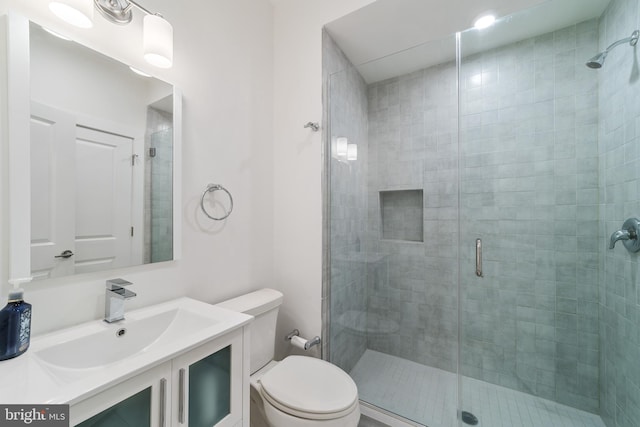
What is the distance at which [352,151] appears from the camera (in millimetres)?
1848

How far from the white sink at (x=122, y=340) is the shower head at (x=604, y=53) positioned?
226 centimetres

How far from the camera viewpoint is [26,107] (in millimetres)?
802

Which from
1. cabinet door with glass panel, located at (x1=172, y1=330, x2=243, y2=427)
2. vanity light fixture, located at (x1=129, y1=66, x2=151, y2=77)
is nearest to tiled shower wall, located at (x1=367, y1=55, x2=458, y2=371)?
cabinet door with glass panel, located at (x1=172, y1=330, x2=243, y2=427)

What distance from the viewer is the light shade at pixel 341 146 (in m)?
1.76

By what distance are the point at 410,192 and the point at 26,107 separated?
6.52ft

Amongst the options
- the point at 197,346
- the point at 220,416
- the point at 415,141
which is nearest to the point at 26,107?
the point at 197,346

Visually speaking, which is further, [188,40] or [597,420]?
[597,420]

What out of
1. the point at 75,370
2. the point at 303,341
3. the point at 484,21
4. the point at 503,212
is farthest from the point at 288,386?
the point at 484,21

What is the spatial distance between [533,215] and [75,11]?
7.74 feet

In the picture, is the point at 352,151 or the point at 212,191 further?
the point at 352,151

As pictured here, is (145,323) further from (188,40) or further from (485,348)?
(485,348)

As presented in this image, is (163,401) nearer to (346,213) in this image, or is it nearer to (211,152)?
(211,152)

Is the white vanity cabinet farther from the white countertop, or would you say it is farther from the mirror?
the mirror

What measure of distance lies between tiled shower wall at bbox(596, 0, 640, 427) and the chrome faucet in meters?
2.21
